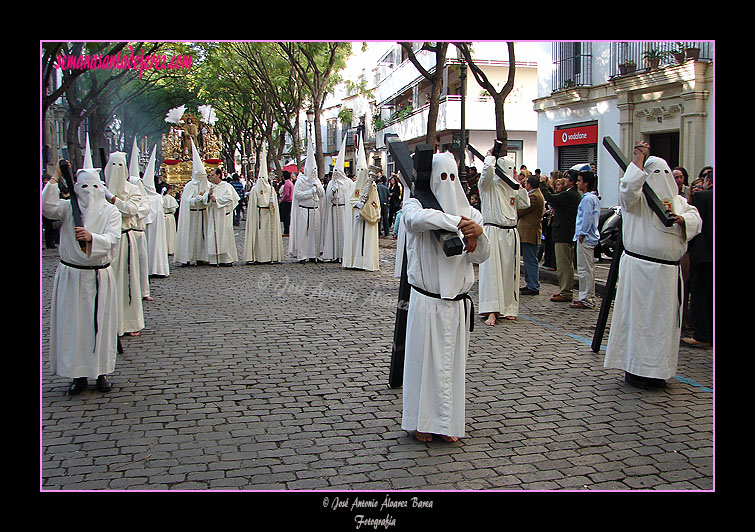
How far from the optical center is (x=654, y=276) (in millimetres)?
6547

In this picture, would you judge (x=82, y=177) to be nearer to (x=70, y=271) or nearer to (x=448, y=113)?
(x=70, y=271)

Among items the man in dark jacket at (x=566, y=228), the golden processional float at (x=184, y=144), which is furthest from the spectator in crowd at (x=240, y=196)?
the man in dark jacket at (x=566, y=228)

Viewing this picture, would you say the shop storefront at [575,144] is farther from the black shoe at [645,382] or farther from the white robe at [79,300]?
→ the white robe at [79,300]

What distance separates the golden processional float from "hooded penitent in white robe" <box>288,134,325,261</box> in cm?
706

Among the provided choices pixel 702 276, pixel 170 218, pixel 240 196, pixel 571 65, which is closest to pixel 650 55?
pixel 571 65

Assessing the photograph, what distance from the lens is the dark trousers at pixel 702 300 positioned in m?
8.26

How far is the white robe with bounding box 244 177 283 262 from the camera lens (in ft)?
56.0

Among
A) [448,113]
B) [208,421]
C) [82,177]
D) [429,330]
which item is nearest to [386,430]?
[429,330]

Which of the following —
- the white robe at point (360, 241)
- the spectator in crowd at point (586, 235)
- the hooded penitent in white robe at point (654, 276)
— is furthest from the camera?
the white robe at point (360, 241)

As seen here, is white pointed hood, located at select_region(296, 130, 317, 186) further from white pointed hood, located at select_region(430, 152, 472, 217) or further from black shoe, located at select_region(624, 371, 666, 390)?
white pointed hood, located at select_region(430, 152, 472, 217)

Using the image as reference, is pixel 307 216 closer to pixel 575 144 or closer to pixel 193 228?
pixel 193 228

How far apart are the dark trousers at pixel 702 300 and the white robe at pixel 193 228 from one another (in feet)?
35.9

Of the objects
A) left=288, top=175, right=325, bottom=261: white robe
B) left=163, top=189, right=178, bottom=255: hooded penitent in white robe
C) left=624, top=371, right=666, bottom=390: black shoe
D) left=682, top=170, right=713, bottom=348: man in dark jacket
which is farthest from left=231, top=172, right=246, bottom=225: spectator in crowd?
left=624, top=371, right=666, bottom=390: black shoe

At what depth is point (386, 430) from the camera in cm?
554
